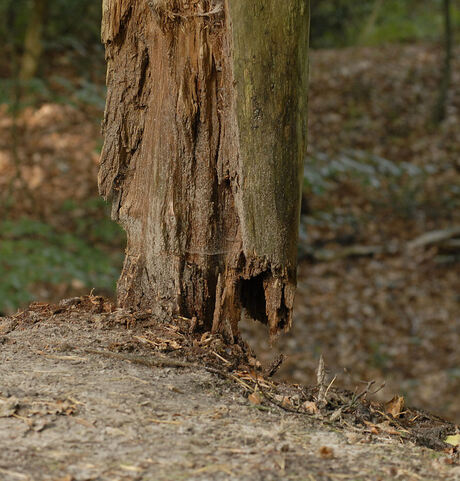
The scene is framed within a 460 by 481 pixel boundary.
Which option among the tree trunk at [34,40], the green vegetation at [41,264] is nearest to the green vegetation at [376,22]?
the tree trunk at [34,40]

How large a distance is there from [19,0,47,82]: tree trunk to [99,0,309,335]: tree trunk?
7923 millimetres

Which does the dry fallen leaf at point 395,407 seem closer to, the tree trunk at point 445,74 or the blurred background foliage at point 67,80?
the blurred background foliage at point 67,80

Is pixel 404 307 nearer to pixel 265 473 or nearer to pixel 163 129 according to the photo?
pixel 163 129

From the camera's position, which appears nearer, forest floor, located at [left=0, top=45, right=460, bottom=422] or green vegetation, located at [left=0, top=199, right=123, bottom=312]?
green vegetation, located at [left=0, top=199, right=123, bottom=312]

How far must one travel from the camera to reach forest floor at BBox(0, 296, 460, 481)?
5.77 feet

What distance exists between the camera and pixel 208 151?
2.67 meters

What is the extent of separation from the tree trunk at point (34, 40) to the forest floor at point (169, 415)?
8.15 meters

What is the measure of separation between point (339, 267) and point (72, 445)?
699cm

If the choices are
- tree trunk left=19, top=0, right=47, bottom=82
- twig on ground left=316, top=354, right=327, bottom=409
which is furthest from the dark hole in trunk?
tree trunk left=19, top=0, right=47, bottom=82

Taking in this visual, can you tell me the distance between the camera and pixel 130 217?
2830 mm

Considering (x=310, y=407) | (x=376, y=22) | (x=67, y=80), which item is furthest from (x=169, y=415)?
(x=376, y=22)

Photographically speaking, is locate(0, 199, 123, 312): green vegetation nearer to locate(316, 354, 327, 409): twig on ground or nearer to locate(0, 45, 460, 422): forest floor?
locate(0, 45, 460, 422): forest floor

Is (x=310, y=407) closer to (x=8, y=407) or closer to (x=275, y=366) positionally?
(x=275, y=366)

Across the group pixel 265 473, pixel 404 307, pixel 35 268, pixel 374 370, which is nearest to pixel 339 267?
pixel 404 307
